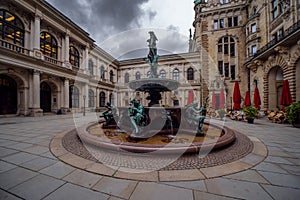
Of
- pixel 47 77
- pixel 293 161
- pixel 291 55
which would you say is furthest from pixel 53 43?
pixel 291 55

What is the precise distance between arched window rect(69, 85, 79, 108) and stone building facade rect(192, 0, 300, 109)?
23301 millimetres

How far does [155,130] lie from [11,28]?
1990 cm

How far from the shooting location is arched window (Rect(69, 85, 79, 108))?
70.1 feet

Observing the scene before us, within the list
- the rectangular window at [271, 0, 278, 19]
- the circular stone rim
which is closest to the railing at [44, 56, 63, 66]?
the circular stone rim

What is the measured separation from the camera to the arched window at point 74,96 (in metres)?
21.4

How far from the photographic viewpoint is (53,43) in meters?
18.7

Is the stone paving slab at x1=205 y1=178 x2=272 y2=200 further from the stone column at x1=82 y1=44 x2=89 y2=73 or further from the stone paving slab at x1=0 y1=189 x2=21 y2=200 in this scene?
the stone column at x1=82 y1=44 x2=89 y2=73

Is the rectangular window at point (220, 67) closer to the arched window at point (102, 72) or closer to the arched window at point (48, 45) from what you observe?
the arched window at point (102, 72)

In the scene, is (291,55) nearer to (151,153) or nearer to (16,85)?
(151,153)

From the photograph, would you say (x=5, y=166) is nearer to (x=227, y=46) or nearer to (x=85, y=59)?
(x=85, y=59)

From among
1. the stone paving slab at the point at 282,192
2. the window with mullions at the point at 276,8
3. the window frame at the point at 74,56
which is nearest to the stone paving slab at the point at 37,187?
the stone paving slab at the point at 282,192

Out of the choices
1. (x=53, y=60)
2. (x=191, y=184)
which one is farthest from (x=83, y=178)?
(x=53, y=60)

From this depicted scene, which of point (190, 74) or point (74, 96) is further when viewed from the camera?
point (190, 74)

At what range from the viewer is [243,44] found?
23.2 meters
